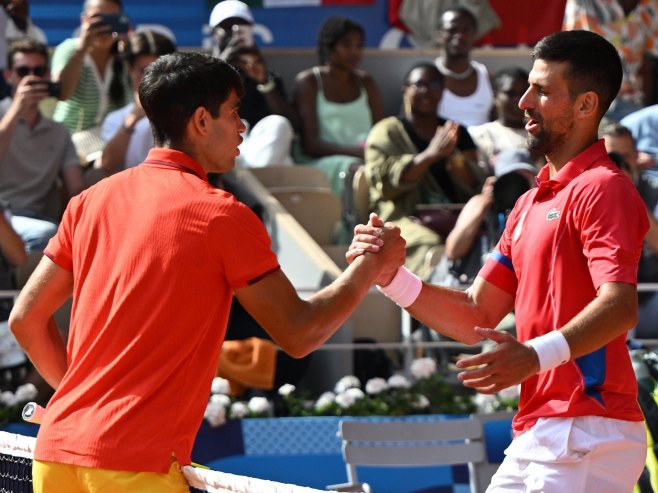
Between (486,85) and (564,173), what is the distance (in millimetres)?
6857

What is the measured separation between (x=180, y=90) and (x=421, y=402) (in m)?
4.43

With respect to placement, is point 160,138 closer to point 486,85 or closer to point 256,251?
point 256,251

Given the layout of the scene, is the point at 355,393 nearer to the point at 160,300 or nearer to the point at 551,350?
the point at 551,350

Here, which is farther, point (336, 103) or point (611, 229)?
point (336, 103)

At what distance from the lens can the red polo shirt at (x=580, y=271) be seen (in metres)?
3.55

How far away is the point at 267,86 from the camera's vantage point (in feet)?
32.4

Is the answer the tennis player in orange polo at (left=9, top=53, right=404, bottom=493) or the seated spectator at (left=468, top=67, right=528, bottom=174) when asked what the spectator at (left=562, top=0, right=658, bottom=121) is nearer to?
the seated spectator at (left=468, top=67, right=528, bottom=174)

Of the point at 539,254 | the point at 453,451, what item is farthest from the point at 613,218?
the point at 453,451

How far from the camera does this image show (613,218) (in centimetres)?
357

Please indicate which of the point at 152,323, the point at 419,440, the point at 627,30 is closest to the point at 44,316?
the point at 152,323

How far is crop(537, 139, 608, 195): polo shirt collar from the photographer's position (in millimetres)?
3791

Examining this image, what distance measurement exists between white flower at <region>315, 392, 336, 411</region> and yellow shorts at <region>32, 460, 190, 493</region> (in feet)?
14.0

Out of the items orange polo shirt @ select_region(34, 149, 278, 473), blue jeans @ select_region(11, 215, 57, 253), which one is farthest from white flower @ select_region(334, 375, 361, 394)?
orange polo shirt @ select_region(34, 149, 278, 473)

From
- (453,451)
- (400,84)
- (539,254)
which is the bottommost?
(453,451)
